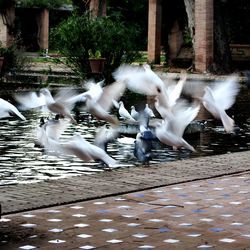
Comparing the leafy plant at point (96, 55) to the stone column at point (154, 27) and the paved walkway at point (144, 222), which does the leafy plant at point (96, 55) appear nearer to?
the stone column at point (154, 27)

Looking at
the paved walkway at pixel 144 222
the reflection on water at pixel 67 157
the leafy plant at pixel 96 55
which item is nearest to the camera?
the paved walkway at pixel 144 222

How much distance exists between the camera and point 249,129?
651 inches

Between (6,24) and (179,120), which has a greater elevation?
(6,24)

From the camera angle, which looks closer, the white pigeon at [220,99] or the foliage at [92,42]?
the white pigeon at [220,99]

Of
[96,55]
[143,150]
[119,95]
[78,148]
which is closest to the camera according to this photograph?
[119,95]

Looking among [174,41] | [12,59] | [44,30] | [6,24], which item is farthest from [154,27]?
[12,59]

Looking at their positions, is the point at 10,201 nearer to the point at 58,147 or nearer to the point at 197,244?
the point at 58,147

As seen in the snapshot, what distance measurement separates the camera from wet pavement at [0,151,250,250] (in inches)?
258

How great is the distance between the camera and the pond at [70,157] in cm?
1066

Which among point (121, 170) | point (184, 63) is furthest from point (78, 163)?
point (184, 63)

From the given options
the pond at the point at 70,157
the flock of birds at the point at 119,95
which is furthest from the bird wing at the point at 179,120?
the pond at the point at 70,157

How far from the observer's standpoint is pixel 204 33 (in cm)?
3409

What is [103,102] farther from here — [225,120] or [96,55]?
[96,55]

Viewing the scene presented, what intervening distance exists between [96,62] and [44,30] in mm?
28037
